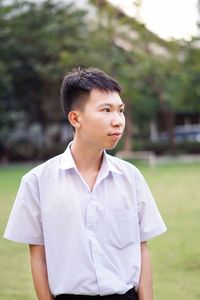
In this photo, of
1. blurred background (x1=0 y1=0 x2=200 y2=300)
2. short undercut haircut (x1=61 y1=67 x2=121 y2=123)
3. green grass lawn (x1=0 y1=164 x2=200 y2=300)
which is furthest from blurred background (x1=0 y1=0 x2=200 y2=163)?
short undercut haircut (x1=61 y1=67 x2=121 y2=123)

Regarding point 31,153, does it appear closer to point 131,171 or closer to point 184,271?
point 184,271

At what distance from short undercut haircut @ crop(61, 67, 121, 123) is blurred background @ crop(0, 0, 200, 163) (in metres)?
18.1

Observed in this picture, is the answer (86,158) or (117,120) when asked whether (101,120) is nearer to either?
(117,120)

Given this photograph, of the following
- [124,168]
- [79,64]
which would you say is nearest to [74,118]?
[124,168]

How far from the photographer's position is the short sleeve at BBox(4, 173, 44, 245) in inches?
74.7

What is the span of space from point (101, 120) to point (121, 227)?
0.35 metres

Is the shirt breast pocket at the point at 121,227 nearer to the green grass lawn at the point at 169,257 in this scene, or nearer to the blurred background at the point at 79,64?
the green grass lawn at the point at 169,257

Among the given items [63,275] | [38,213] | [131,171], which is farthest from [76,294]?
[131,171]

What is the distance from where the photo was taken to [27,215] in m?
1.90

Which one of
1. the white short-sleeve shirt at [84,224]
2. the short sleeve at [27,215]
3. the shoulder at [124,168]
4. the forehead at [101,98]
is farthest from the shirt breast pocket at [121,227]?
the forehead at [101,98]

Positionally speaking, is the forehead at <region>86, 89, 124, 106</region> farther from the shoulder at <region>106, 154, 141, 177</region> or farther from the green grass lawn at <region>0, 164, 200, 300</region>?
the green grass lawn at <region>0, 164, 200, 300</region>

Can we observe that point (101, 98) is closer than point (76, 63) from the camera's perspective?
Yes

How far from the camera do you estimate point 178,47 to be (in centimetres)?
2138

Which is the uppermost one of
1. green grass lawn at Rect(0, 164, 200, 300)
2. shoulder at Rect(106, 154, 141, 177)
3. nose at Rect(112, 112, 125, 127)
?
nose at Rect(112, 112, 125, 127)
